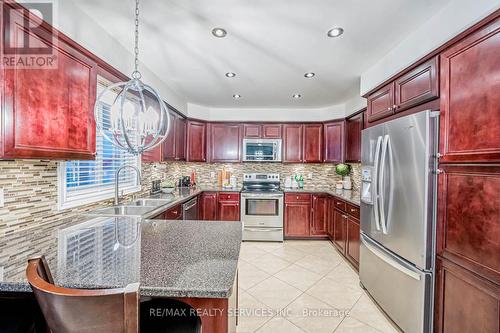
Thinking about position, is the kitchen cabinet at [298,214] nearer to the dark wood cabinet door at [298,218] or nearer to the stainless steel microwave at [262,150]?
the dark wood cabinet door at [298,218]

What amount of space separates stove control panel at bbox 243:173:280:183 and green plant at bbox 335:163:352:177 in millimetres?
1112

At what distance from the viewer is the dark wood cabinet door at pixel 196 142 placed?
4.41 metres

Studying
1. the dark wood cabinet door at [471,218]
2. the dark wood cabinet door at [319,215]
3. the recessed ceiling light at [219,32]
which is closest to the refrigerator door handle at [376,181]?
the dark wood cabinet door at [471,218]

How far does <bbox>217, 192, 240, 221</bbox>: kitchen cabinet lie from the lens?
4254 millimetres

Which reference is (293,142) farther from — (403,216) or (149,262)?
(149,262)

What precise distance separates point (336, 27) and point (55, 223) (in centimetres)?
266

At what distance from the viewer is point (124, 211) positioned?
8.27ft

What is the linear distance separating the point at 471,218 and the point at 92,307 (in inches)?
75.8

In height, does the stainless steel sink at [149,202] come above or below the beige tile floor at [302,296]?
above

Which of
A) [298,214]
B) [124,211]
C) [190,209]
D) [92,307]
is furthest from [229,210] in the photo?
[92,307]

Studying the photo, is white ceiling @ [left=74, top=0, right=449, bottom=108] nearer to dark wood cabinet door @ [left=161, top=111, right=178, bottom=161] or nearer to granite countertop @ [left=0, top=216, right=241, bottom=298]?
dark wood cabinet door @ [left=161, top=111, right=178, bottom=161]

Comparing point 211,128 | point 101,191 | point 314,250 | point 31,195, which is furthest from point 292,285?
point 211,128

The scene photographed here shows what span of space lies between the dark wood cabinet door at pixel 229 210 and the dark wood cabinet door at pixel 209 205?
0.10 metres

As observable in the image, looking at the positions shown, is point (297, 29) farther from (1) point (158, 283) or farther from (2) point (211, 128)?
(2) point (211, 128)
